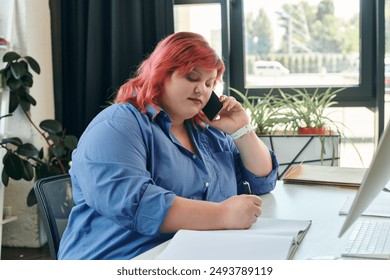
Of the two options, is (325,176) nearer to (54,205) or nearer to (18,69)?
(54,205)

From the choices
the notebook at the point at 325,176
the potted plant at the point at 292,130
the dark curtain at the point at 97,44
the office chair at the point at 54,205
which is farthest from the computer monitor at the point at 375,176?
the dark curtain at the point at 97,44

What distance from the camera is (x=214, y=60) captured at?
5.22 ft

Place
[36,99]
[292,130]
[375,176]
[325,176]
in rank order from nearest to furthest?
[375,176]
[325,176]
[292,130]
[36,99]

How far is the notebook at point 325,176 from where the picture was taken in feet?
6.24

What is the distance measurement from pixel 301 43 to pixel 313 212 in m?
Result: 2.21

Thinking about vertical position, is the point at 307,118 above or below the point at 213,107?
below

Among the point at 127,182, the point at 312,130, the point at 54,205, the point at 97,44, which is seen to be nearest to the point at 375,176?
the point at 127,182

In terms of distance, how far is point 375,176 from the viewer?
2.49 feet

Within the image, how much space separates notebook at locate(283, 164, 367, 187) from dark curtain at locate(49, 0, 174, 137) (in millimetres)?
1635

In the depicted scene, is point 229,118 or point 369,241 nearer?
point 369,241

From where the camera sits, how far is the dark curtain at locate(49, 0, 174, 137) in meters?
3.44

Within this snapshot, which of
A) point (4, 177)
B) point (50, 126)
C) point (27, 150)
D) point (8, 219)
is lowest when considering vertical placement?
point (8, 219)

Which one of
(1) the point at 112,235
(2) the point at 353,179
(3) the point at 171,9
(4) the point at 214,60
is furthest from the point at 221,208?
(3) the point at 171,9

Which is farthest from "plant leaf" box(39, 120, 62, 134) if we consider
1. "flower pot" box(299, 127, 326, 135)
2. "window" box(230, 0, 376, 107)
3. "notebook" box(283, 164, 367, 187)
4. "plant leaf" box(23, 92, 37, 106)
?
"notebook" box(283, 164, 367, 187)
